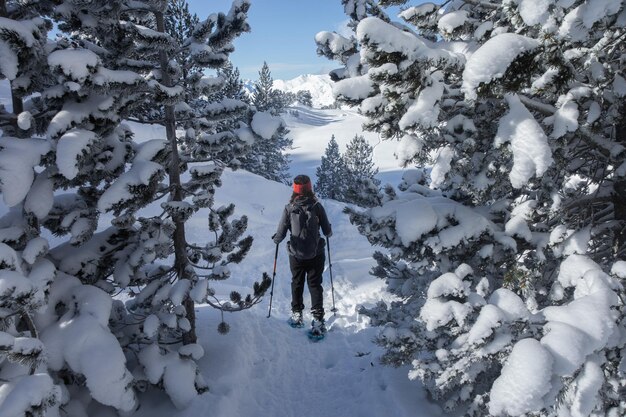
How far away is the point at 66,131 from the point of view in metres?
3.31

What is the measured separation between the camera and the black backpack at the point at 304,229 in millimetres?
6793

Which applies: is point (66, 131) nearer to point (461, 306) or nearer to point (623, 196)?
point (461, 306)

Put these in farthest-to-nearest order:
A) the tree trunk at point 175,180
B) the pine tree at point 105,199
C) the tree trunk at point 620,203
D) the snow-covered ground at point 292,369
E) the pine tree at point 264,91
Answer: the pine tree at point 264,91
the snow-covered ground at point 292,369
the tree trunk at point 175,180
the tree trunk at point 620,203
the pine tree at point 105,199

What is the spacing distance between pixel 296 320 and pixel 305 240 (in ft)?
6.05

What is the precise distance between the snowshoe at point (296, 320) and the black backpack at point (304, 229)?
1364 mm

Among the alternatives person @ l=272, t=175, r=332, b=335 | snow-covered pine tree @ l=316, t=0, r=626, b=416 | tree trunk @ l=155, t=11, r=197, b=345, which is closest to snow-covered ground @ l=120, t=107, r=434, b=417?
person @ l=272, t=175, r=332, b=335

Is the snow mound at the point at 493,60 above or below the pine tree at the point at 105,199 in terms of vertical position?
above

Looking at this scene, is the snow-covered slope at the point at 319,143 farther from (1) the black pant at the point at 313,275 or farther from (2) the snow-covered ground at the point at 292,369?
(1) the black pant at the point at 313,275

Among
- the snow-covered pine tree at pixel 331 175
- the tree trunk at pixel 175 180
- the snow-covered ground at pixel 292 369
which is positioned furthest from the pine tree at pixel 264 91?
the tree trunk at pixel 175 180

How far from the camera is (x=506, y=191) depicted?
4.38m

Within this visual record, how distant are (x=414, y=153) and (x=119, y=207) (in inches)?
112

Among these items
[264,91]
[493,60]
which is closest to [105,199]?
[493,60]

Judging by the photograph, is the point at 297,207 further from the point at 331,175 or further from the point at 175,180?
the point at 331,175

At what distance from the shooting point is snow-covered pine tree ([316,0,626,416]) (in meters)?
2.28
